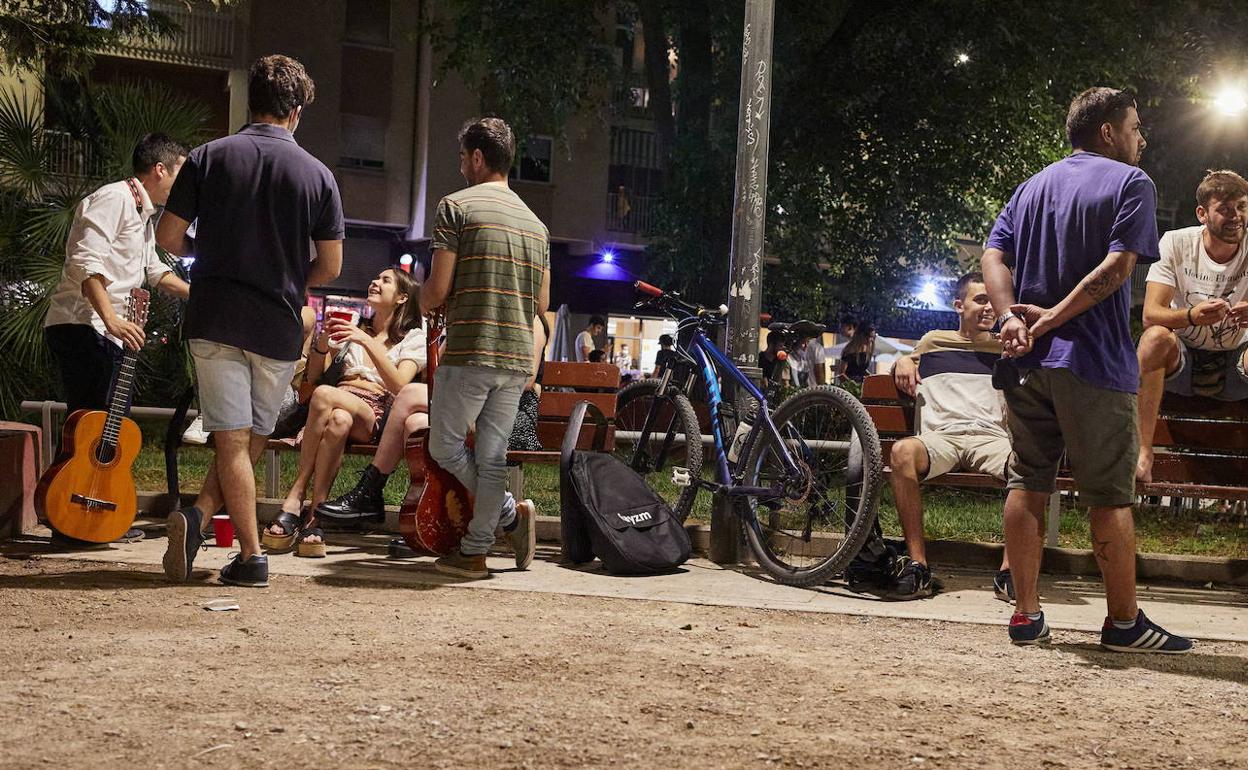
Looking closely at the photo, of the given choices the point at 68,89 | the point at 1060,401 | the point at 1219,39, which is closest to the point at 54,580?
the point at 1060,401

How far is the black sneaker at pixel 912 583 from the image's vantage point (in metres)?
Answer: 6.21

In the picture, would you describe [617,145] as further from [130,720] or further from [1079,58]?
[130,720]

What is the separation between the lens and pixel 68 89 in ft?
46.3

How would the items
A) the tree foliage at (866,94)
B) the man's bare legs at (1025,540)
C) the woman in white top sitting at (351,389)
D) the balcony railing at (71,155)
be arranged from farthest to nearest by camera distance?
the tree foliage at (866,94) < the balcony railing at (71,155) < the woman in white top sitting at (351,389) < the man's bare legs at (1025,540)

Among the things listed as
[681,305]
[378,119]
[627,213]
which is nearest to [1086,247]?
[681,305]

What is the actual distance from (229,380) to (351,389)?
5.67ft

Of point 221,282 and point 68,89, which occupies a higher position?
point 68,89

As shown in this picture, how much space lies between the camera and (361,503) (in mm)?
6961

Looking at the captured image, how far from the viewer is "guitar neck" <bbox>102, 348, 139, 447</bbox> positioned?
6410mm

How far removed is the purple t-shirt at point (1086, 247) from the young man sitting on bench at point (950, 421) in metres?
1.42

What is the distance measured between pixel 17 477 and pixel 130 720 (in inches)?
160

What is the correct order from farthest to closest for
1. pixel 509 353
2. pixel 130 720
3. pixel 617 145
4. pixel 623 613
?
1. pixel 617 145
2. pixel 509 353
3. pixel 623 613
4. pixel 130 720

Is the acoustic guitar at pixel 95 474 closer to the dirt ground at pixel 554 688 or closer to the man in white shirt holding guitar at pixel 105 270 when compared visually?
the man in white shirt holding guitar at pixel 105 270

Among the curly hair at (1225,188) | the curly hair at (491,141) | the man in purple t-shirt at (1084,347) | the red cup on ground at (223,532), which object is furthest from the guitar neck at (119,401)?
the curly hair at (1225,188)
